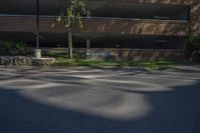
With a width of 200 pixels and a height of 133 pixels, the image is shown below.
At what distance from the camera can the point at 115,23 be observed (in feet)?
93.8

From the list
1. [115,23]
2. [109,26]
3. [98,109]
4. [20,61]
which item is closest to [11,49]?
[20,61]

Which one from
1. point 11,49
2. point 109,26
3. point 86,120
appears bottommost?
point 86,120

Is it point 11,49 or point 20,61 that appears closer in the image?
point 20,61

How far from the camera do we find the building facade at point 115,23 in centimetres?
2789

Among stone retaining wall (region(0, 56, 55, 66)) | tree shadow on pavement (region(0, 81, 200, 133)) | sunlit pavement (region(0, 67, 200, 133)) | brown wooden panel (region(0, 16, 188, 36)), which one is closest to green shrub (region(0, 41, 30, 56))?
stone retaining wall (region(0, 56, 55, 66))

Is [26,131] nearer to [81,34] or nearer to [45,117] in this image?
[45,117]

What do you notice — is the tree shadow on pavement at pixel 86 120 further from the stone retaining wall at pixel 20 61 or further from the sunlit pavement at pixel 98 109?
the stone retaining wall at pixel 20 61

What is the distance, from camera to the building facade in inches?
1098

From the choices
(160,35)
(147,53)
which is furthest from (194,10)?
(147,53)

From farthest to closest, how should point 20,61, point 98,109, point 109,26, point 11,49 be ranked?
point 109,26 < point 11,49 < point 20,61 < point 98,109

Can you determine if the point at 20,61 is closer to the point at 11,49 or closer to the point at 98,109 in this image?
the point at 11,49

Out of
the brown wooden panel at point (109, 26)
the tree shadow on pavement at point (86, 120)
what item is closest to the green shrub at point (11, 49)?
the brown wooden panel at point (109, 26)

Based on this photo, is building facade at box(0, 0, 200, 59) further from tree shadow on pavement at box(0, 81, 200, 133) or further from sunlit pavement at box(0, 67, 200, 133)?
tree shadow on pavement at box(0, 81, 200, 133)

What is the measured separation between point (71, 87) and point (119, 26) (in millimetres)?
18875
